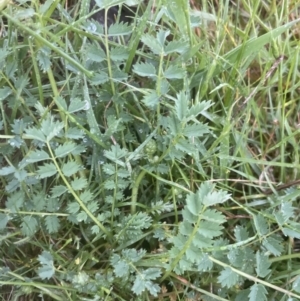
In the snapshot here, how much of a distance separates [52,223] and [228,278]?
38cm

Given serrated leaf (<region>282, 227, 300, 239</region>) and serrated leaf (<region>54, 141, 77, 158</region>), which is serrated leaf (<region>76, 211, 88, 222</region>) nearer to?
serrated leaf (<region>54, 141, 77, 158</region>)

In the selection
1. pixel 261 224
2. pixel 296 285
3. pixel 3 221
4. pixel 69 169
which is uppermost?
pixel 69 169

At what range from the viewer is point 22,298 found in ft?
3.63

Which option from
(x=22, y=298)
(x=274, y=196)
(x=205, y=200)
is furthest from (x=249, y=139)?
(x=22, y=298)

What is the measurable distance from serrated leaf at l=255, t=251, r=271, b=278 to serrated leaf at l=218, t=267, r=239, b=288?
6 centimetres

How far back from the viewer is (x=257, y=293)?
3.22 ft

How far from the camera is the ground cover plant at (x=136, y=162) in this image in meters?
0.97

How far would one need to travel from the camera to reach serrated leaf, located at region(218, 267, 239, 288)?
97 cm

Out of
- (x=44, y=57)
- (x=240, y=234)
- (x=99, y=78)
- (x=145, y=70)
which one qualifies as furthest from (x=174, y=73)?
(x=240, y=234)

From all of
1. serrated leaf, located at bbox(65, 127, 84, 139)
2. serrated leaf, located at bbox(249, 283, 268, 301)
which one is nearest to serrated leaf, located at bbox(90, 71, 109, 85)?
serrated leaf, located at bbox(65, 127, 84, 139)

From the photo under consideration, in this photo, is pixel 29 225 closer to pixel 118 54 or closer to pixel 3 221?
pixel 3 221

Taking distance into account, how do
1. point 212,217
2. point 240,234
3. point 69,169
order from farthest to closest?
point 240,234, point 69,169, point 212,217

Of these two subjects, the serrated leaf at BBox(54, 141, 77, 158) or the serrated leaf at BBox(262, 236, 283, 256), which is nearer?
the serrated leaf at BBox(54, 141, 77, 158)

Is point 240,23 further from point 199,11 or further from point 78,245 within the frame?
point 78,245
